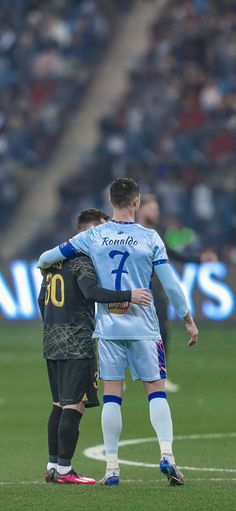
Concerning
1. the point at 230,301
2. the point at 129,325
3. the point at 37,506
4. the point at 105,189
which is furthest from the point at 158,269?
the point at 105,189

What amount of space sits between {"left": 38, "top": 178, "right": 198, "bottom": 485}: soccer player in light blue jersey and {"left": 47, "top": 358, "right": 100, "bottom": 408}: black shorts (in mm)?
378

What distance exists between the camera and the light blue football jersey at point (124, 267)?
789 cm

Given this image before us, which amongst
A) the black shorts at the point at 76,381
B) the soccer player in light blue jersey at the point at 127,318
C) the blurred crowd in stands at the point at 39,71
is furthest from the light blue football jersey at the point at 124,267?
the blurred crowd in stands at the point at 39,71

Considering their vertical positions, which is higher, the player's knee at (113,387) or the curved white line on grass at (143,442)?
the player's knee at (113,387)

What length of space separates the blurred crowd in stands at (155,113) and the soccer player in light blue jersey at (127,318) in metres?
16.1

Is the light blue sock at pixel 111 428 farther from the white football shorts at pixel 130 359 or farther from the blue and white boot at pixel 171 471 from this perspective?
the blue and white boot at pixel 171 471

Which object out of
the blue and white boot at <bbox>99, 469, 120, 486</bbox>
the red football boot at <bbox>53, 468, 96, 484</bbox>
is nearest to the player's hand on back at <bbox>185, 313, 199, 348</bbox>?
the blue and white boot at <bbox>99, 469, 120, 486</bbox>

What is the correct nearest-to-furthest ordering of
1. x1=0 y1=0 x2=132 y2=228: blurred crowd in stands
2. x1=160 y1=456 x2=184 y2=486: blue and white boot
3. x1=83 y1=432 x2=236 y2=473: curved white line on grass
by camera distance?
x1=160 y1=456 x2=184 y2=486: blue and white boot, x1=83 y1=432 x2=236 y2=473: curved white line on grass, x1=0 y1=0 x2=132 y2=228: blurred crowd in stands

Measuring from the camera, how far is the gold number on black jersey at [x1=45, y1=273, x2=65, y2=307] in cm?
839

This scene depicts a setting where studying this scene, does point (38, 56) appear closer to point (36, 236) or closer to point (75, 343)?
point (36, 236)

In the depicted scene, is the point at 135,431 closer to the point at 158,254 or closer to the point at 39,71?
the point at 158,254

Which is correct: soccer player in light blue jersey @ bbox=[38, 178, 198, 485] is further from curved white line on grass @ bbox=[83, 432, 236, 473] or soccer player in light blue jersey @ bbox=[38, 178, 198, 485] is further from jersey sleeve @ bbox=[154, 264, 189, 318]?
curved white line on grass @ bbox=[83, 432, 236, 473]

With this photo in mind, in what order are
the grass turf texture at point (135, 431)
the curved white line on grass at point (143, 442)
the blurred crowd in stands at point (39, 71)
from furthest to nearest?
the blurred crowd in stands at point (39, 71) → the curved white line on grass at point (143, 442) → the grass turf texture at point (135, 431)

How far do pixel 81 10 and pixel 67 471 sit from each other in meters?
21.8
